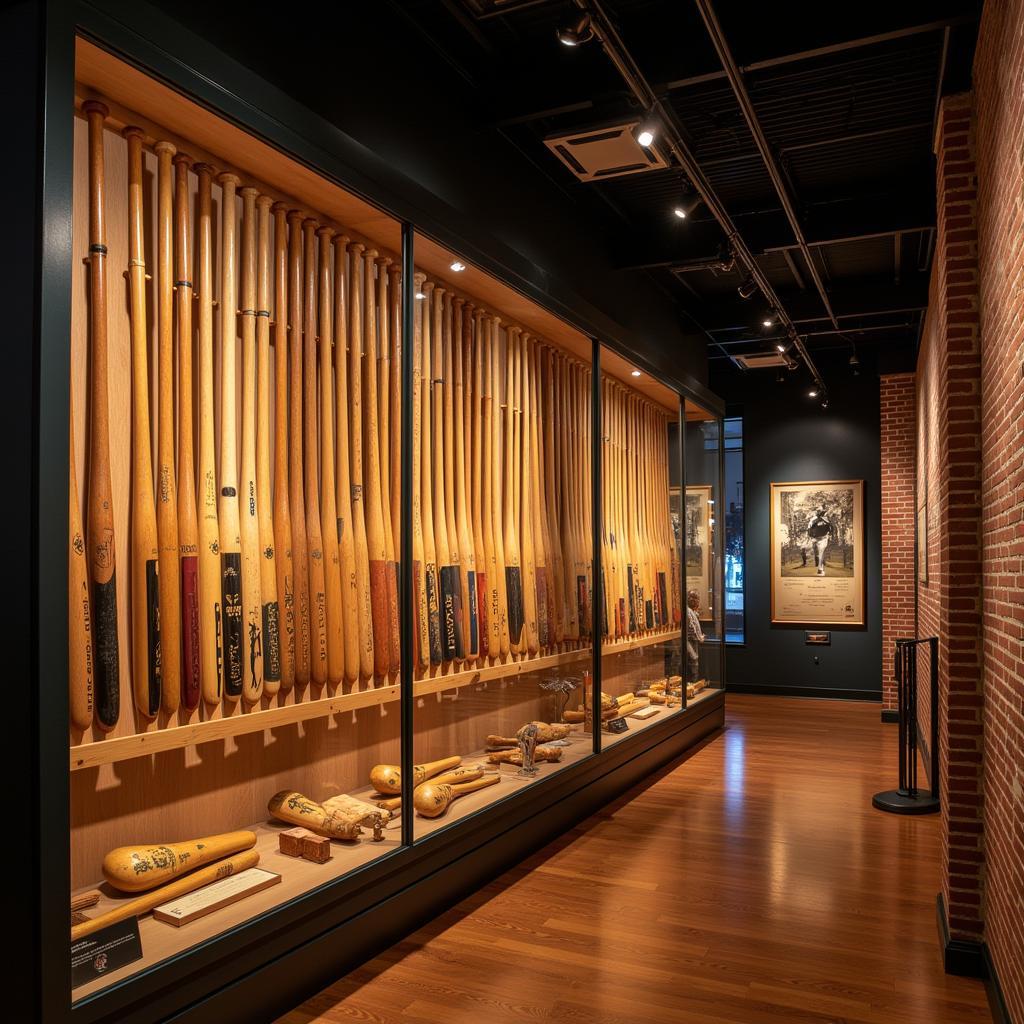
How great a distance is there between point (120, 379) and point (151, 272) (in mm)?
343

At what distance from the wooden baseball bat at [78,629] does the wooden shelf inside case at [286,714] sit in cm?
10

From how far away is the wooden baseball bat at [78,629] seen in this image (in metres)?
2.34

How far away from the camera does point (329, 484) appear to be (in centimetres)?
342

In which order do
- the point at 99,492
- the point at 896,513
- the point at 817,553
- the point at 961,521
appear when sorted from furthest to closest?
the point at 817,553, the point at 896,513, the point at 961,521, the point at 99,492

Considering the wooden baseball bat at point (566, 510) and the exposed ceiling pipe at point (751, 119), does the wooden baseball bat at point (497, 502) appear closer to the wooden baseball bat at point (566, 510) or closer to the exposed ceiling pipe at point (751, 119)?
the wooden baseball bat at point (566, 510)

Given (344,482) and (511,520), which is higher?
(344,482)

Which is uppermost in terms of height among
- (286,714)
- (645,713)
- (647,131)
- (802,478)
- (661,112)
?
(661,112)

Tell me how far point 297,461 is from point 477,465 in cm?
144

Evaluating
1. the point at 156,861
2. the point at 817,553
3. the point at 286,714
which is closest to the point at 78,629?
the point at 156,861

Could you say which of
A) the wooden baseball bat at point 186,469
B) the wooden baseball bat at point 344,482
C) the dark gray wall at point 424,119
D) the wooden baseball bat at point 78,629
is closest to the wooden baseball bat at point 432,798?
the wooden baseball bat at point 344,482

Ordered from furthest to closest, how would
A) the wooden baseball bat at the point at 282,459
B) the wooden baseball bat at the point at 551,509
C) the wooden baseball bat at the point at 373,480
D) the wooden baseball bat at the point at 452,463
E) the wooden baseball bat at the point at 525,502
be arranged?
the wooden baseball bat at the point at 551,509, the wooden baseball bat at the point at 525,502, the wooden baseball bat at the point at 452,463, the wooden baseball bat at the point at 373,480, the wooden baseball bat at the point at 282,459

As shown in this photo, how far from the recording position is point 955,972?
3.29 meters

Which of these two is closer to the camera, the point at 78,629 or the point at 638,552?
the point at 78,629

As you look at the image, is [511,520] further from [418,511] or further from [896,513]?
[896,513]
